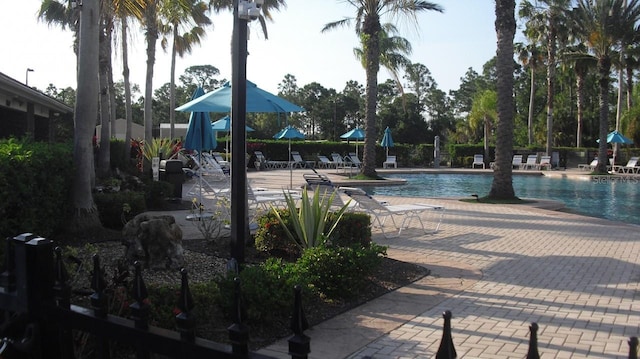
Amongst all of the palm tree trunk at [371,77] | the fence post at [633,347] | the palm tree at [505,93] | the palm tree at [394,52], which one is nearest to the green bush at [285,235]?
the fence post at [633,347]

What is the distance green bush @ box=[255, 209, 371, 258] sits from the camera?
6.24m

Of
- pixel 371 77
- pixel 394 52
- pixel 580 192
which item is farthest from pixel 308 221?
pixel 394 52

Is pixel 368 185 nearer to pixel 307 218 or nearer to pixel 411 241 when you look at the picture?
pixel 411 241

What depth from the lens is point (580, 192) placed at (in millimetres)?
19266

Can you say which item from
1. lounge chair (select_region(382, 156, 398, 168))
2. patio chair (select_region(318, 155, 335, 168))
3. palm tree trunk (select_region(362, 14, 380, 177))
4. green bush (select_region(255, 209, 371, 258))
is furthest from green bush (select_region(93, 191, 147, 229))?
lounge chair (select_region(382, 156, 398, 168))

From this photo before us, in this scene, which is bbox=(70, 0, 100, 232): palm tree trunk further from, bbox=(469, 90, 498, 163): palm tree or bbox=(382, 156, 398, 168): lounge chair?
bbox=(469, 90, 498, 163): palm tree

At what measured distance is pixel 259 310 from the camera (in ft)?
12.9

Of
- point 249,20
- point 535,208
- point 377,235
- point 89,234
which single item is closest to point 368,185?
point 535,208

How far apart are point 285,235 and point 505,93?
9.12 m

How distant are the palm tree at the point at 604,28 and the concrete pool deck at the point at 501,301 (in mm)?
20050

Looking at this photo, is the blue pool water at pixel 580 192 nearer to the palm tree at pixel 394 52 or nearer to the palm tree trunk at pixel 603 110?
the palm tree trunk at pixel 603 110

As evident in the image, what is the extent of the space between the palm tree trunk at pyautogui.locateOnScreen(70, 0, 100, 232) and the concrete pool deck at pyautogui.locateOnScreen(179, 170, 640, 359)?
13.0ft

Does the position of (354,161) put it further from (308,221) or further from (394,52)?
(308,221)

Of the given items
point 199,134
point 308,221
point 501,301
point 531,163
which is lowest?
point 501,301
